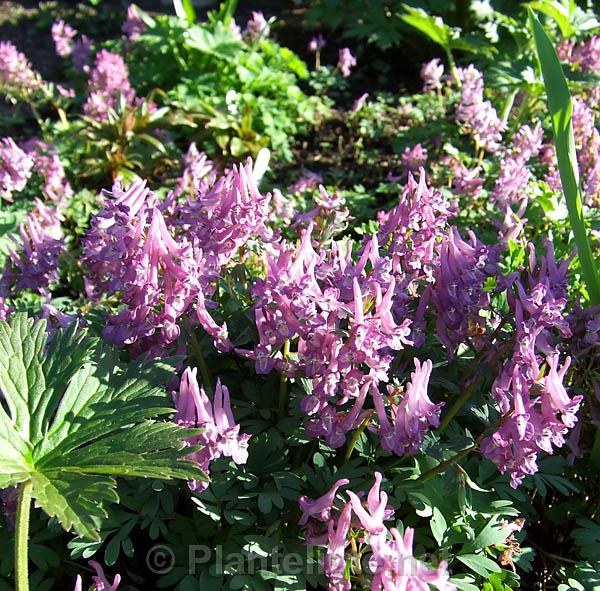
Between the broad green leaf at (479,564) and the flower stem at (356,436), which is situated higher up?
the flower stem at (356,436)

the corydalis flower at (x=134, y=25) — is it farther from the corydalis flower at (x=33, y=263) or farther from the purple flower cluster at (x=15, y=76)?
the corydalis flower at (x=33, y=263)

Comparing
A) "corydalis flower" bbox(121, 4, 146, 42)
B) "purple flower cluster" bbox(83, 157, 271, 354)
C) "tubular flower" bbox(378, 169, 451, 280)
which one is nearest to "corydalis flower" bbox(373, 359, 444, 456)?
"tubular flower" bbox(378, 169, 451, 280)

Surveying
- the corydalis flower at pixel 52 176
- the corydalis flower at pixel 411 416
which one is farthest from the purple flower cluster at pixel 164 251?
the corydalis flower at pixel 52 176

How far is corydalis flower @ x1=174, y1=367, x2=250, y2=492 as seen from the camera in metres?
1.89

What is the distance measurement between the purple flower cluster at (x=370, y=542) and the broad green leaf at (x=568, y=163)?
1.20 m

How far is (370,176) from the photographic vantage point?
5.59 metres

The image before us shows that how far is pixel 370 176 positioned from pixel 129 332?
12.4 ft

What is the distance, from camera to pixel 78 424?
6.40ft

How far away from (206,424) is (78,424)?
375mm

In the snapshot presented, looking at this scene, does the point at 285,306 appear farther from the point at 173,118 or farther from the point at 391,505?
the point at 173,118

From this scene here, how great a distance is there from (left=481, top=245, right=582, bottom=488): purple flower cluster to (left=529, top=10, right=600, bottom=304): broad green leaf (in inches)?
20.6

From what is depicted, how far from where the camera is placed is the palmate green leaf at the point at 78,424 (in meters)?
1.74

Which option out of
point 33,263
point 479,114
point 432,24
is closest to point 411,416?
point 33,263

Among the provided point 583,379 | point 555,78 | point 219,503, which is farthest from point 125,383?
point 555,78
